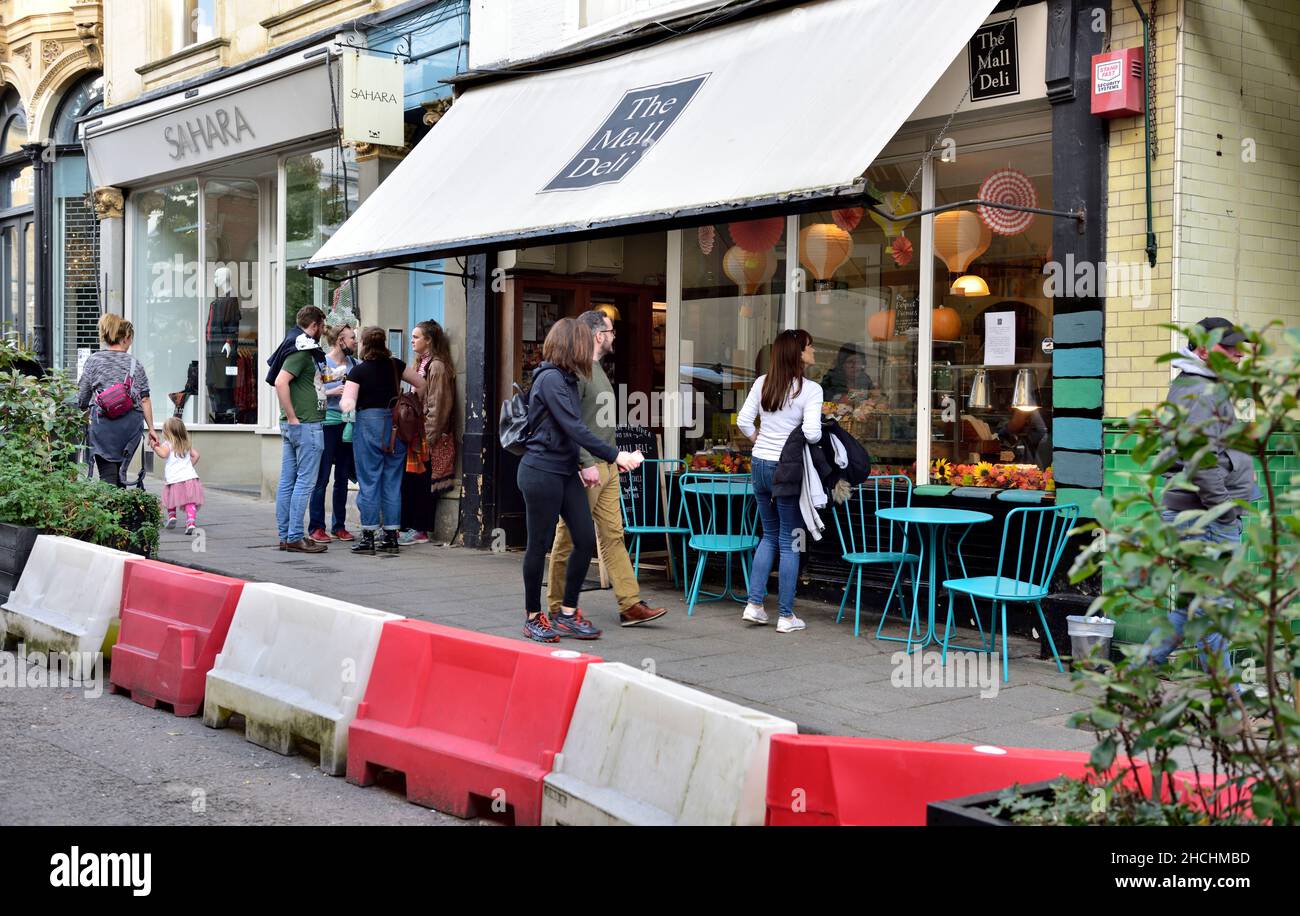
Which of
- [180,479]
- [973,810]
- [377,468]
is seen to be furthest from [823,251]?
[973,810]

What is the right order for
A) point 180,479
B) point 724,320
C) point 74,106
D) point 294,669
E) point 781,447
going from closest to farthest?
point 294,669 → point 781,447 → point 724,320 → point 180,479 → point 74,106

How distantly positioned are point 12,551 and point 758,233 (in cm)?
558

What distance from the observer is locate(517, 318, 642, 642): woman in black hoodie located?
7.48 meters

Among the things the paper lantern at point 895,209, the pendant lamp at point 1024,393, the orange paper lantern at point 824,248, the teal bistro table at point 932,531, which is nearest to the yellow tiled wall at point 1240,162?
the pendant lamp at point 1024,393

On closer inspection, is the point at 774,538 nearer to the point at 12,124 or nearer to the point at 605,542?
the point at 605,542

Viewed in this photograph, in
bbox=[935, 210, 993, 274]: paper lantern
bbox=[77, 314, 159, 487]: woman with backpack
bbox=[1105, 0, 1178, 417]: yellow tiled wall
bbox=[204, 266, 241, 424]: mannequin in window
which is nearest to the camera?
bbox=[1105, 0, 1178, 417]: yellow tiled wall

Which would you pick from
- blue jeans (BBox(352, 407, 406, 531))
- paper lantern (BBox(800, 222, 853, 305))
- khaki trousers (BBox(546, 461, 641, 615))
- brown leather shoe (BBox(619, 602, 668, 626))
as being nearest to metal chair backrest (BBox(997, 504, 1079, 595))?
brown leather shoe (BBox(619, 602, 668, 626))

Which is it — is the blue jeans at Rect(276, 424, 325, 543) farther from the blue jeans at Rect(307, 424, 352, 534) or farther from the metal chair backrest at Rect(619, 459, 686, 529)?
the metal chair backrest at Rect(619, 459, 686, 529)

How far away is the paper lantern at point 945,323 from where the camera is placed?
28.5 ft

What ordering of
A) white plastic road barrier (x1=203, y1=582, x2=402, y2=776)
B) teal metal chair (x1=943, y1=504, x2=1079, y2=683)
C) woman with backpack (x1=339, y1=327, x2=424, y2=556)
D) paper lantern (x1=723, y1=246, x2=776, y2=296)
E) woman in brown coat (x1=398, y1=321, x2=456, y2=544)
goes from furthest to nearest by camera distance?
woman in brown coat (x1=398, y1=321, x2=456, y2=544) → woman with backpack (x1=339, y1=327, x2=424, y2=556) → paper lantern (x1=723, y1=246, x2=776, y2=296) → teal metal chair (x1=943, y1=504, x2=1079, y2=683) → white plastic road barrier (x1=203, y1=582, x2=402, y2=776)

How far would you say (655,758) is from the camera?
4.29m

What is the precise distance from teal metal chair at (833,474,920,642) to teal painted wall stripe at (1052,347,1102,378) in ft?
4.07
